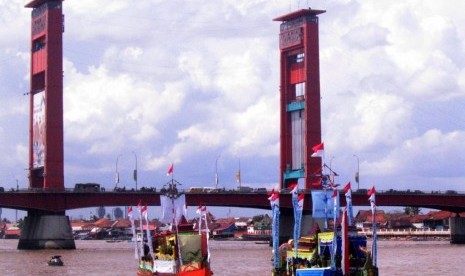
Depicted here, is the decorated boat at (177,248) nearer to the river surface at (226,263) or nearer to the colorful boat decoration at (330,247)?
the colorful boat decoration at (330,247)

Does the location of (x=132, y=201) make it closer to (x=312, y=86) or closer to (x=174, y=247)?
(x=312, y=86)

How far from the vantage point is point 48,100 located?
159 metres

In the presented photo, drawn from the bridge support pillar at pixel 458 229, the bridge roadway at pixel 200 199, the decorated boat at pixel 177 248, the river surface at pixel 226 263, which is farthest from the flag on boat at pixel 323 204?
the bridge support pillar at pixel 458 229

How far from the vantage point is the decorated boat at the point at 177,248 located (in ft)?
261

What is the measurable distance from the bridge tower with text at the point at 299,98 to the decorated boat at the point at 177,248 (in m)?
86.3

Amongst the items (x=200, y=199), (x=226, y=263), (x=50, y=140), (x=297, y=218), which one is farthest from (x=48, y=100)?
(x=297, y=218)

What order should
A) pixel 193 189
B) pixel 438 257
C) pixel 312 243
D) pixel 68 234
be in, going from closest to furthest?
pixel 312 243 < pixel 438 257 < pixel 68 234 < pixel 193 189

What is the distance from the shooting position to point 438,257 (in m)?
130

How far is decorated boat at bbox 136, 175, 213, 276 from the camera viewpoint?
79500mm

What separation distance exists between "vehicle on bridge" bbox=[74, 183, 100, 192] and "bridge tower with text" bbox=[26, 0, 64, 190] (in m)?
2.90

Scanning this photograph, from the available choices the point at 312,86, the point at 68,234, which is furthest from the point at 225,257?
the point at 312,86

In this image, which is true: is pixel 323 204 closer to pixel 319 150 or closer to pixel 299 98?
pixel 319 150

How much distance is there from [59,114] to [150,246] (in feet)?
256

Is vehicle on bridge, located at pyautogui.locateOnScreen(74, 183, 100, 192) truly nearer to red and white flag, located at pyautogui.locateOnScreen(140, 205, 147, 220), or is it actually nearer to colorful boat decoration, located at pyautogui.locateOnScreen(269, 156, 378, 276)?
red and white flag, located at pyautogui.locateOnScreen(140, 205, 147, 220)
